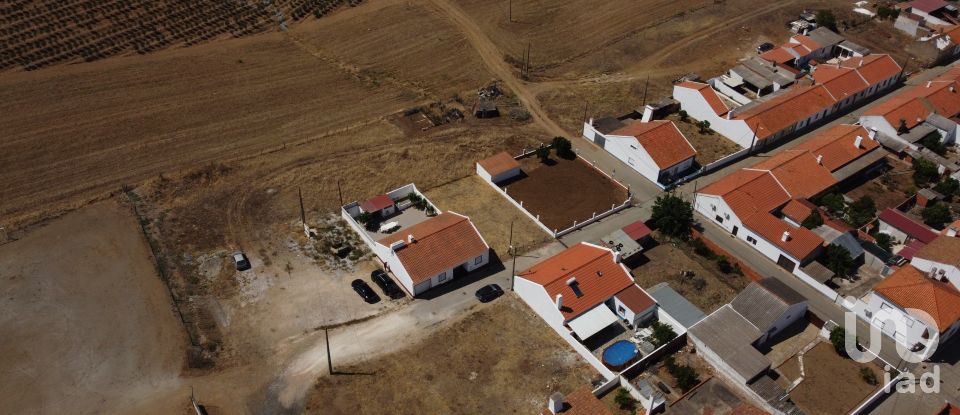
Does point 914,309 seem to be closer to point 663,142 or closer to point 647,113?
point 663,142

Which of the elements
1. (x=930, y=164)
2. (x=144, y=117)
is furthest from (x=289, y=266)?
(x=930, y=164)

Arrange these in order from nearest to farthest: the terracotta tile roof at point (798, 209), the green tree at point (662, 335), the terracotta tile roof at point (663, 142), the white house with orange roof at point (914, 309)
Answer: the white house with orange roof at point (914, 309) → the green tree at point (662, 335) → the terracotta tile roof at point (798, 209) → the terracotta tile roof at point (663, 142)

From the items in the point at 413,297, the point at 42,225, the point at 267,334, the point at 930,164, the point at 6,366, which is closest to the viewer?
the point at 6,366

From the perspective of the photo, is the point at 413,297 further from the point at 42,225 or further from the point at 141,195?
the point at 42,225

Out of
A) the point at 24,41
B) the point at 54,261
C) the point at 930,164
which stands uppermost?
the point at 24,41

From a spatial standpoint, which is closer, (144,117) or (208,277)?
(208,277)

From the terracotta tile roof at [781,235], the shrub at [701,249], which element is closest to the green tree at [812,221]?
the terracotta tile roof at [781,235]

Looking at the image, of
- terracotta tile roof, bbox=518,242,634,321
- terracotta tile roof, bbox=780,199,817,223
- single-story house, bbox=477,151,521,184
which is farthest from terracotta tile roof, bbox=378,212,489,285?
terracotta tile roof, bbox=780,199,817,223

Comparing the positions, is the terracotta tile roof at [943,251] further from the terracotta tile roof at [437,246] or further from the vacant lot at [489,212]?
the terracotta tile roof at [437,246]
